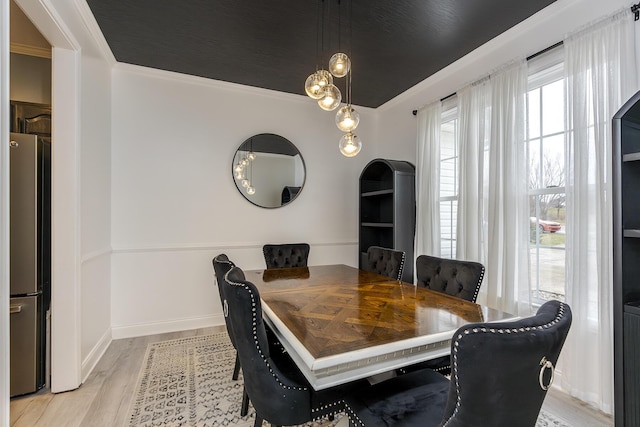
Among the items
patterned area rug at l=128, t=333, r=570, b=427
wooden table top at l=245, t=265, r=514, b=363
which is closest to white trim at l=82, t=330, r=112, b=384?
patterned area rug at l=128, t=333, r=570, b=427

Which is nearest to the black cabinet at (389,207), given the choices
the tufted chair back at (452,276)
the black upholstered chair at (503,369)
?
the tufted chair back at (452,276)

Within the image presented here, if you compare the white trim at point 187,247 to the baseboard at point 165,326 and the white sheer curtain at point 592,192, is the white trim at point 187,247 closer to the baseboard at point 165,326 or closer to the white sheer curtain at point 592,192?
the baseboard at point 165,326

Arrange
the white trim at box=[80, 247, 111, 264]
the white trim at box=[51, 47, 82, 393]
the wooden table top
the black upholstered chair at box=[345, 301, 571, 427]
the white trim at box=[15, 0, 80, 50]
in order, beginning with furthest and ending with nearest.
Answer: the white trim at box=[80, 247, 111, 264] → the white trim at box=[51, 47, 82, 393] → the white trim at box=[15, 0, 80, 50] → the wooden table top → the black upholstered chair at box=[345, 301, 571, 427]

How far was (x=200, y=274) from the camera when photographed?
11.2 ft

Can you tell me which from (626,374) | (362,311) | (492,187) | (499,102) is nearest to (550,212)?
(492,187)

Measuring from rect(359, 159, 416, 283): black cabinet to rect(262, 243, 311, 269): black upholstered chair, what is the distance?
802 millimetres

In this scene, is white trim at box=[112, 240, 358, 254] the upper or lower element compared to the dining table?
upper

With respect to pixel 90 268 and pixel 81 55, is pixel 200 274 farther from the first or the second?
pixel 81 55

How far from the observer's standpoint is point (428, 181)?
10.8 feet

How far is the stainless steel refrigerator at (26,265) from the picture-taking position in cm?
204

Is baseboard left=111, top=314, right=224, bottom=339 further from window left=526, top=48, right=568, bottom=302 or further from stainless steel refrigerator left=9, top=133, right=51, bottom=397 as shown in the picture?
window left=526, top=48, right=568, bottom=302

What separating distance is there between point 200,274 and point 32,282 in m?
1.48

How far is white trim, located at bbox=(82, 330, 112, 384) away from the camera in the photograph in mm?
2320

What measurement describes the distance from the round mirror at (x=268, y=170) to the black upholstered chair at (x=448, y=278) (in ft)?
6.55
